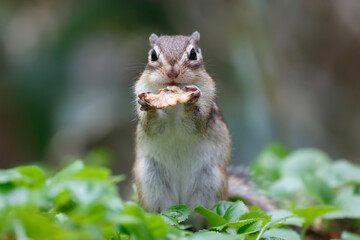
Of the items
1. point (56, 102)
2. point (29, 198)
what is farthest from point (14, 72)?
point (29, 198)

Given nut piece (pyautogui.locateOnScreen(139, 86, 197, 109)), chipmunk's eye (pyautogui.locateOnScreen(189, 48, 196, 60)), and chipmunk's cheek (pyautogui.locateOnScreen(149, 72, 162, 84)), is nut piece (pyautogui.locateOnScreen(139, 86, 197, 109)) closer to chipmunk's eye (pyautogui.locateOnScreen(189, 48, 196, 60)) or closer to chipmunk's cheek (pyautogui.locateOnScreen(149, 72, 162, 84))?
chipmunk's cheek (pyautogui.locateOnScreen(149, 72, 162, 84))

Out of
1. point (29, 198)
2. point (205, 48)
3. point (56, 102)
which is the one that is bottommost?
point (29, 198)

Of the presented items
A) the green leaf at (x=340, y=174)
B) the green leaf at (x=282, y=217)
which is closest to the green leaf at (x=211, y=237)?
the green leaf at (x=282, y=217)

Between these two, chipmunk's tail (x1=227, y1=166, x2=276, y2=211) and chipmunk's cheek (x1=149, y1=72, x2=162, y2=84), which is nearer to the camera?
chipmunk's cheek (x1=149, y1=72, x2=162, y2=84)

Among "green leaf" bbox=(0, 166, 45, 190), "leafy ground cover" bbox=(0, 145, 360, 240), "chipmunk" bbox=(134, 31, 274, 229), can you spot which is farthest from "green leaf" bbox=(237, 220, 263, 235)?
"chipmunk" bbox=(134, 31, 274, 229)

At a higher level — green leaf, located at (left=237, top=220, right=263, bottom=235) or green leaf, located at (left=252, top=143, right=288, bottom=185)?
green leaf, located at (left=252, top=143, right=288, bottom=185)

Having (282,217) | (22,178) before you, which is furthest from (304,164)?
(22,178)

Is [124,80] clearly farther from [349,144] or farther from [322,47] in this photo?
[349,144]

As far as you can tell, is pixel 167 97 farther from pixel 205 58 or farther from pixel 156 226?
pixel 205 58
